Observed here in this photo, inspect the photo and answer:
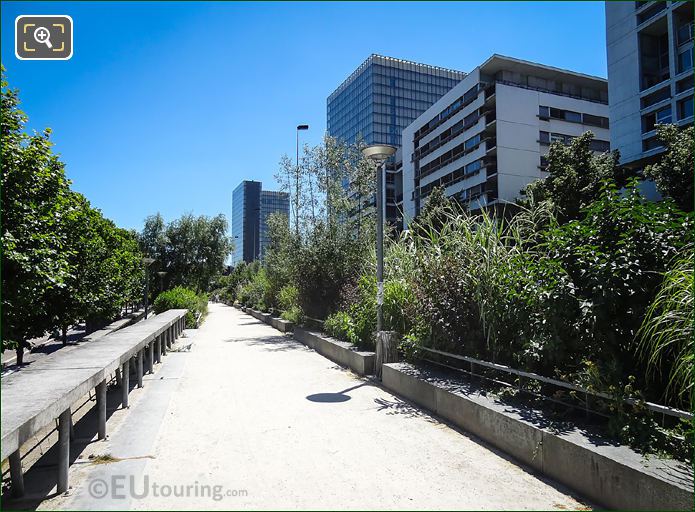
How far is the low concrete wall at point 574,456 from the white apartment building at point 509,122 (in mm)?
47174

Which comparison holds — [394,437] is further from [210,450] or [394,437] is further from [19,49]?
[19,49]

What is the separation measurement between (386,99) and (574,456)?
96.0m

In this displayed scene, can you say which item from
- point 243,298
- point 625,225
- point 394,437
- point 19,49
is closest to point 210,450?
point 394,437

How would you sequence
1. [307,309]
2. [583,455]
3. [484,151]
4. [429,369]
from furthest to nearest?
[484,151]
[307,309]
[429,369]
[583,455]

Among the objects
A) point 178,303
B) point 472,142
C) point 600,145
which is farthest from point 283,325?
point 600,145

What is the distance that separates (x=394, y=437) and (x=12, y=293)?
444 cm

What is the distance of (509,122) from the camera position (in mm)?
53188

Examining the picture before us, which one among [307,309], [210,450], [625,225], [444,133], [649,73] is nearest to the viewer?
[625,225]

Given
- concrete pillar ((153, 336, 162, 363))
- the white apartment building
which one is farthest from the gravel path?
the white apartment building

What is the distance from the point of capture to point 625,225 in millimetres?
4535

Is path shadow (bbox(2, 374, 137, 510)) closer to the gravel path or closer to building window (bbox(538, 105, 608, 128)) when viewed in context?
the gravel path

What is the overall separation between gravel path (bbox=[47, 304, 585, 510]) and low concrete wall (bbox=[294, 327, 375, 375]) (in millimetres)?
1104

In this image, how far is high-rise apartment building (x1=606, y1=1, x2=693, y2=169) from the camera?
34.7m

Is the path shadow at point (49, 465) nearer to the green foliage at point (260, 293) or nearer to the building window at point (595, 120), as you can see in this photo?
the green foliage at point (260, 293)
